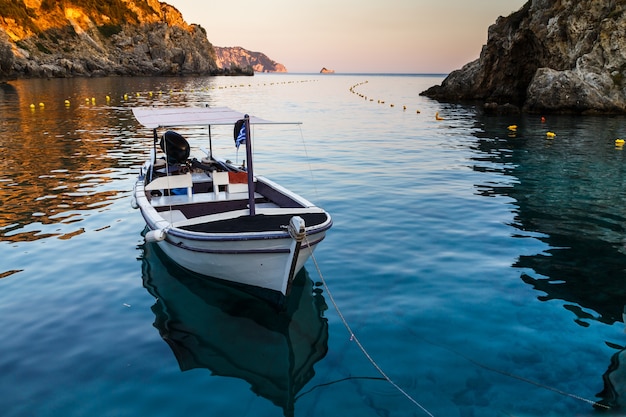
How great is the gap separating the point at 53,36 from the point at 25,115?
117504 mm

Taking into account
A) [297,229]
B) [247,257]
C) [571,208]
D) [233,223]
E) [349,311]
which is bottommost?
[349,311]

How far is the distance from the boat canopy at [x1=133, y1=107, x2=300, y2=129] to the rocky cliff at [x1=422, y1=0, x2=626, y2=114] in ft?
148

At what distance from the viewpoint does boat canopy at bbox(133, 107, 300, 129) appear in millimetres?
11656

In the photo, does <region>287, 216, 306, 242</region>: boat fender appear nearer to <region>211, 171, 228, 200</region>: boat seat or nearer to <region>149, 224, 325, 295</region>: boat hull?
<region>149, 224, 325, 295</region>: boat hull

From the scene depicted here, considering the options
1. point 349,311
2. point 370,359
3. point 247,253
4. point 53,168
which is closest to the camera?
point 370,359

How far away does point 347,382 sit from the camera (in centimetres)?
754

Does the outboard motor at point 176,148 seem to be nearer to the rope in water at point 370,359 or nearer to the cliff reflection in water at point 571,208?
the rope in water at point 370,359

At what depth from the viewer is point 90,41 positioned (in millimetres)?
147875

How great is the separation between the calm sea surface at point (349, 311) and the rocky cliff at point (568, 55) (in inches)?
1226

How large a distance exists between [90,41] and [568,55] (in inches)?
5649

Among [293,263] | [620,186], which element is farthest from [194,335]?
[620,186]

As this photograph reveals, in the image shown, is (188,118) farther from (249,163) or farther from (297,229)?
(297,229)

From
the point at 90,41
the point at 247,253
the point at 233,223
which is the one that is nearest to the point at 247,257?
the point at 247,253

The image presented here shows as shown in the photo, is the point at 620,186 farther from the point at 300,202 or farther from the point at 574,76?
the point at 574,76
